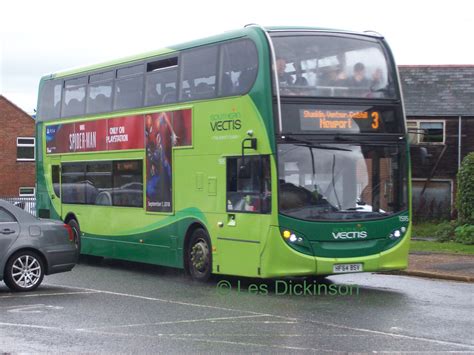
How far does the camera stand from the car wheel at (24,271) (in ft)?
47.4

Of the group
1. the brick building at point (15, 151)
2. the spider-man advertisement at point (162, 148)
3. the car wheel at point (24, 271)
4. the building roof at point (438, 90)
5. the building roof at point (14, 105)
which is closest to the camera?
the car wheel at point (24, 271)

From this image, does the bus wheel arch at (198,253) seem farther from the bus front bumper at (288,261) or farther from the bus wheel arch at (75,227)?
the bus wheel arch at (75,227)

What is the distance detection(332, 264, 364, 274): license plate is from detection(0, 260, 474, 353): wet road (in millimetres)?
A: 392

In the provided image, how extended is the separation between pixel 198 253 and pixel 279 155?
2920 mm

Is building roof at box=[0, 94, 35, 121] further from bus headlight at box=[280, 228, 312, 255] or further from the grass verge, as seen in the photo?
bus headlight at box=[280, 228, 312, 255]

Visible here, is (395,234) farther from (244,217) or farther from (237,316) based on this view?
(237,316)

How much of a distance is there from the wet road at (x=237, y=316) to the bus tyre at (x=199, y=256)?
273mm

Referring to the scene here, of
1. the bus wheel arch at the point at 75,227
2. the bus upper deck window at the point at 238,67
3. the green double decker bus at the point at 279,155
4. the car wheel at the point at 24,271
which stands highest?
the bus upper deck window at the point at 238,67

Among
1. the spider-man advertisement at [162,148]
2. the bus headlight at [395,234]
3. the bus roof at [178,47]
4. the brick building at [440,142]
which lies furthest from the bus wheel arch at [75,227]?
the brick building at [440,142]

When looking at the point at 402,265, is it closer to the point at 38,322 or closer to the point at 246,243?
the point at 246,243

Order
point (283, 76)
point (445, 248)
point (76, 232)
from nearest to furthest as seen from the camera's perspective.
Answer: point (283, 76)
point (76, 232)
point (445, 248)

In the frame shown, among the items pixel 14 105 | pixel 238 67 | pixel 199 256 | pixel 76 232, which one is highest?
pixel 14 105

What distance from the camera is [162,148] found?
16953 millimetres

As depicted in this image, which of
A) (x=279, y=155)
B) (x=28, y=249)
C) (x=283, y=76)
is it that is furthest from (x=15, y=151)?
(x=279, y=155)
